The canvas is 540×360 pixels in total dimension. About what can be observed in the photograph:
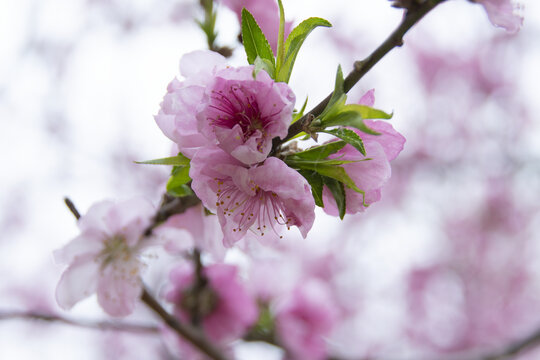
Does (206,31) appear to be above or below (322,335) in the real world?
above

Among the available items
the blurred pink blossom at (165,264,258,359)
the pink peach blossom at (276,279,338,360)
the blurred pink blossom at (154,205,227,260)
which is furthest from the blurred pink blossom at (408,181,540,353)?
the blurred pink blossom at (154,205,227,260)

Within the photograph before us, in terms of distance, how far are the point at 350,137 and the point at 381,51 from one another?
0.14 m

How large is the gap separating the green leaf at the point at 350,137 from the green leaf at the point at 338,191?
0.09 meters

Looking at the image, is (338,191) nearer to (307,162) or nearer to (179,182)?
(307,162)

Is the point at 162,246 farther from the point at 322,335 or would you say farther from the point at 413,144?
the point at 413,144

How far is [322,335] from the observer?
85.2 inches

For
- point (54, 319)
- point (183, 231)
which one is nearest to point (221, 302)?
point (54, 319)

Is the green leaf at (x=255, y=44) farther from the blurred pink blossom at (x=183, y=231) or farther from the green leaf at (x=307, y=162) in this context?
the blurred pink blossom at (x=183, y=231)

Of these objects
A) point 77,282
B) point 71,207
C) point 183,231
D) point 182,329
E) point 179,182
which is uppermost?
point 179,182

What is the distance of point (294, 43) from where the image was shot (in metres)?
0.69

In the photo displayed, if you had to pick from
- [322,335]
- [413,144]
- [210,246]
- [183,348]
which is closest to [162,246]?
[210,246]

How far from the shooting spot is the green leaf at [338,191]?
0.71m

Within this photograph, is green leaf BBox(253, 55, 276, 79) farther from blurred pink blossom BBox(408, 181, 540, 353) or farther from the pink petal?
blurred pink blossom BBox(408, 181, 540, 353)

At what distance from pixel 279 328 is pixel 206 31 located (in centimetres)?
137
